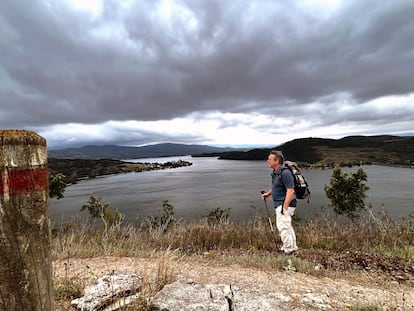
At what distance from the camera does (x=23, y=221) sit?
1.17 m

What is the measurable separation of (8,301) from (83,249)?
4.56 metres

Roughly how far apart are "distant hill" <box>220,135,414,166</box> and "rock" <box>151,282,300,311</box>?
302ft

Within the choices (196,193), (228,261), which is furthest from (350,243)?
(196,193)

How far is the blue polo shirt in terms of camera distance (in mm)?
5277

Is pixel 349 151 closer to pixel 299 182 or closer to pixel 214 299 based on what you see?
pixel 299 182

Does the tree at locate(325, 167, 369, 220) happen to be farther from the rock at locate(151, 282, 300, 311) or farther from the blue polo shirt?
the rock at locate(151, 282, 300, 311)

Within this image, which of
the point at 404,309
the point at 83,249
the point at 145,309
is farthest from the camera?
the point at 83,249

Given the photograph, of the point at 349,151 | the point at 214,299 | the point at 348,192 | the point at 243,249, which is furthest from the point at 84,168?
the point at 349,151

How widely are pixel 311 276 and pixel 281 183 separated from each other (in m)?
1.86

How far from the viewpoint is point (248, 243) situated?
21.4 feet

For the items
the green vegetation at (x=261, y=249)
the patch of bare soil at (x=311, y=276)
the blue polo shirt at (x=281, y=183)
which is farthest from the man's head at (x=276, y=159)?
the patch of bare soil at (x=311, y=276)

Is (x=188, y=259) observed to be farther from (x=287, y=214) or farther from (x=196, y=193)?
(x=196, y=193)

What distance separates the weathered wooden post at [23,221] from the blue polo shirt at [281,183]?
4.65 meters

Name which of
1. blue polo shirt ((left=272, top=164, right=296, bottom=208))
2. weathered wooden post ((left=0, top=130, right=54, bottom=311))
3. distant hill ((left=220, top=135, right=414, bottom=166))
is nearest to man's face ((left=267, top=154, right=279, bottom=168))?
blue polo shirt ((left=272, top=164, right=296, bottom=208))
